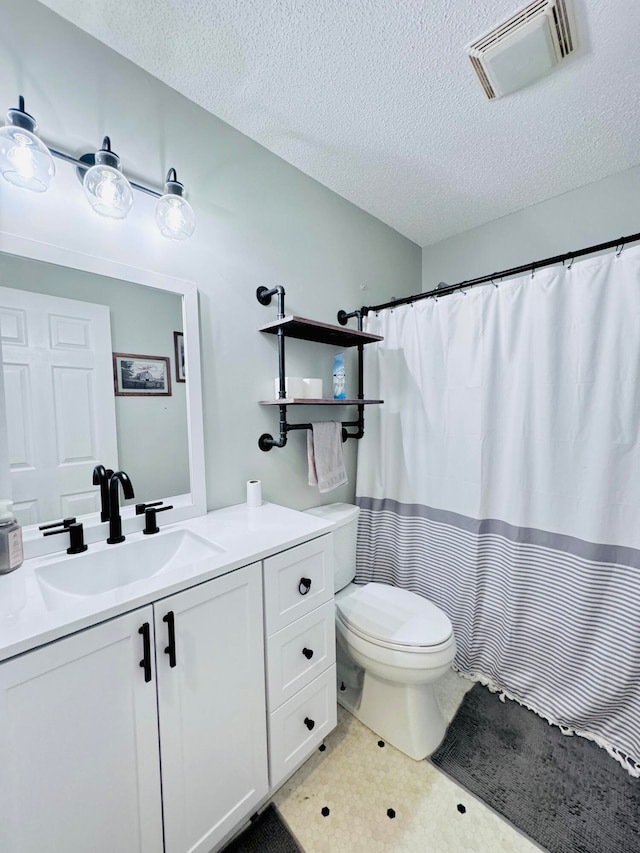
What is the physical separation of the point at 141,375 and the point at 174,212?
56cm

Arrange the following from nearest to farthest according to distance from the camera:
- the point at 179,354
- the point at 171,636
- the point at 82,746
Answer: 1. the point at 82,746
2. the point at 171,636
3. the point at 179,354

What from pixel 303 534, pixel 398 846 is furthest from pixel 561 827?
pixel 303 534

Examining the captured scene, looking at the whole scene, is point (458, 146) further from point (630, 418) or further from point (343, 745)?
point (343, 745)

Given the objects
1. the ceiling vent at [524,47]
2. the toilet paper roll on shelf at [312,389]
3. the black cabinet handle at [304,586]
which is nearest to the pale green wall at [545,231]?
the ceiling vent at [524,47]

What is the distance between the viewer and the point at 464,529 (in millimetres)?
1665

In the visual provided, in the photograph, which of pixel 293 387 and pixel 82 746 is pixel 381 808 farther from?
pixel 293 387

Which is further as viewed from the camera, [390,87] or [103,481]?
[390,87]

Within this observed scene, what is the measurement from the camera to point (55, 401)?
1.00 m

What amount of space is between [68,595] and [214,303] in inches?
41.9

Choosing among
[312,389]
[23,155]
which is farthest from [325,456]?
[23,155]

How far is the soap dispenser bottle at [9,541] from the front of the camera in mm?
847

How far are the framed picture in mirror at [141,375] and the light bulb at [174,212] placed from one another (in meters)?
0.43

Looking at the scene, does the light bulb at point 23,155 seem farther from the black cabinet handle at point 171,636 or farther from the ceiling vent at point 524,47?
the ceiling vent at point 524,47

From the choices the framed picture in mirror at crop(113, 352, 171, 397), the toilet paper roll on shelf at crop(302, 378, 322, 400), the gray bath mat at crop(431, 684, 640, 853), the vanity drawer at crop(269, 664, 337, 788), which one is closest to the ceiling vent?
the toilet paper roll on shelf at crop(302, 378, 322, 400)
